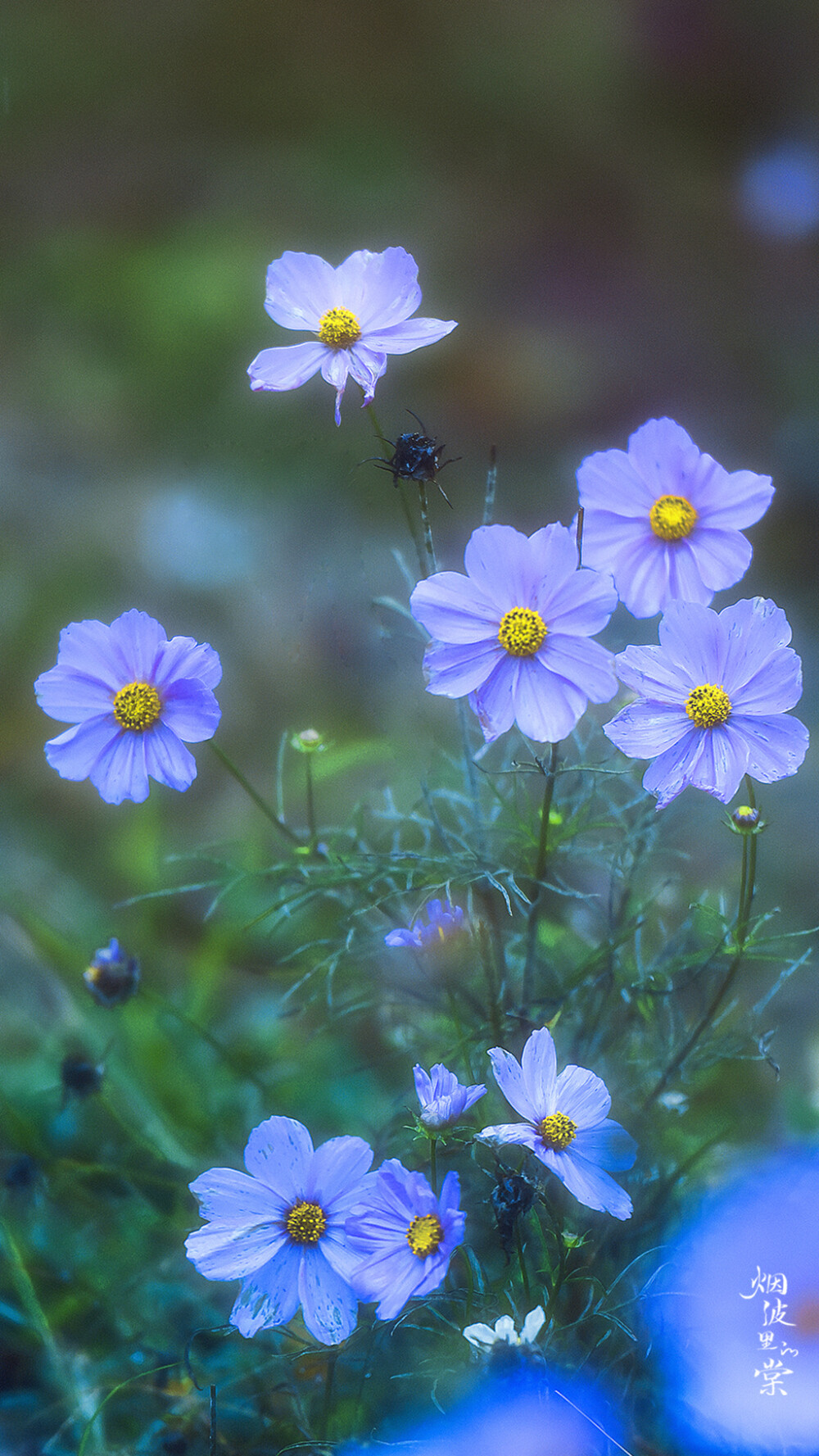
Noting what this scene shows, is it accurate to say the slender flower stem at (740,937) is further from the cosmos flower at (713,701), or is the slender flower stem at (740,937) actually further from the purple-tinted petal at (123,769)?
the purple-tinted petal at (123,769)

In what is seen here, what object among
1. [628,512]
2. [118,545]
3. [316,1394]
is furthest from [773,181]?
[316,1394]

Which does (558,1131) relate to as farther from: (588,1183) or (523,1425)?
(523,1425)

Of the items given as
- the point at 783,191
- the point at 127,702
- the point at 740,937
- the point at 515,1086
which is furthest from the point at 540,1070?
the point at 783,191

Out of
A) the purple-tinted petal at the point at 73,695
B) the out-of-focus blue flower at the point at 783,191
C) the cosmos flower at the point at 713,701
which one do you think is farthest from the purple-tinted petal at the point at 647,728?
the out-of-focus blue flower at the point at 783,191

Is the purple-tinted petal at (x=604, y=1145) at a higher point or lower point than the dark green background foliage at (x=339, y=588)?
lower

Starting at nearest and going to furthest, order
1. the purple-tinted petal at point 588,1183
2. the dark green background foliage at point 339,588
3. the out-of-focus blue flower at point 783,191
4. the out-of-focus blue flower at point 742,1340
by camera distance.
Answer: the purple-tinted petal at point 588,1183 → the out-of-focus blue flower at point 742,1340 → the dark green background foliage at point 339,588 → the out-of-focus blue flower at point 783,191

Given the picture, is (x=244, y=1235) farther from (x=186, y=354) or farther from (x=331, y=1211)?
(x=186, y=354)

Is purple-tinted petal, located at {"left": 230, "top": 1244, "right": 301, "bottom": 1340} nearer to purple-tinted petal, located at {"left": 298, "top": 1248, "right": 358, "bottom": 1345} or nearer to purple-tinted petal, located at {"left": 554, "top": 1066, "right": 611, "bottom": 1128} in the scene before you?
purple-tinted petal, located at {"left": 298, "top": 1248, "right": 358, "bottom": 1345}
